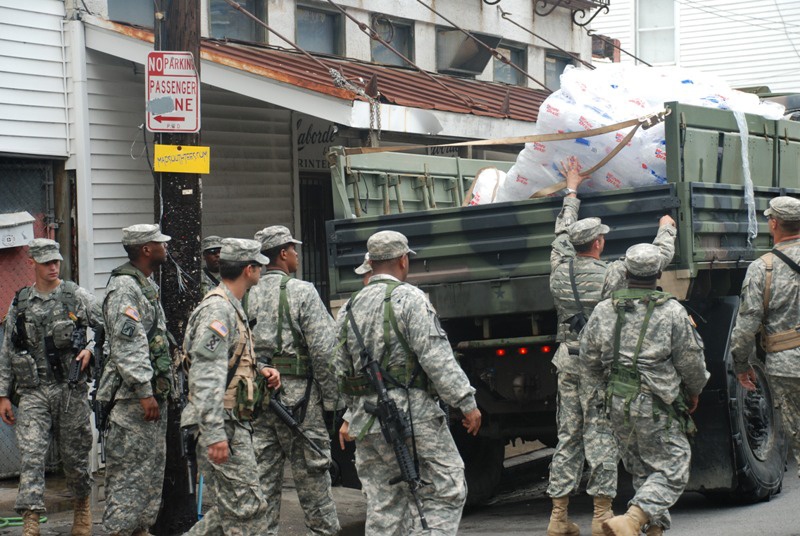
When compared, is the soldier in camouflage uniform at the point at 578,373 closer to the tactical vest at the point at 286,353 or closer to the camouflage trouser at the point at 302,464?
the camouflage trouser at the point at 302,464

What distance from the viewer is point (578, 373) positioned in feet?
24.4

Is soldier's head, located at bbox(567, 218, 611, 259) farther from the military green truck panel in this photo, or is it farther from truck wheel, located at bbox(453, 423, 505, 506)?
truck wheel, located at bbox(453, 423, 505, 506)

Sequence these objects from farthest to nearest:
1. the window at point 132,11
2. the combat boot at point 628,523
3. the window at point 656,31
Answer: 1. the window at point 656,31
2. the window at point 132,11
3. the combat boot at point 628,523

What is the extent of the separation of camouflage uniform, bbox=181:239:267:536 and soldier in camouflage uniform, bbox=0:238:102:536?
6.51 feet

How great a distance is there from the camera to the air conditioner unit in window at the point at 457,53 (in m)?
15.5

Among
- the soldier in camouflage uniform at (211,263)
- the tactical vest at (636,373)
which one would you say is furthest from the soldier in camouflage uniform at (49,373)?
the tactical vest at (636,373)

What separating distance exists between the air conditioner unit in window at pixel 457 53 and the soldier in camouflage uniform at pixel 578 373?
Answer: 8.21m

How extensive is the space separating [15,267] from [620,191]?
5.01 m

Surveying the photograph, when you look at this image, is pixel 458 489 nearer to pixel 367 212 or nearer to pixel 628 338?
pixel 628 338

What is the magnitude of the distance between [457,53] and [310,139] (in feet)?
11.6

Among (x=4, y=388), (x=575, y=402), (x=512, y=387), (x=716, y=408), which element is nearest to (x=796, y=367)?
(x=716, y=408)

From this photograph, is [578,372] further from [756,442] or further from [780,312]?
[756,442]

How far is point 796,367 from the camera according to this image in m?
7.00

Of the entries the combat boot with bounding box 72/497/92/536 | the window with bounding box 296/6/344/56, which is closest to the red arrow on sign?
the combat boot with bounding box 72/497/92/536
